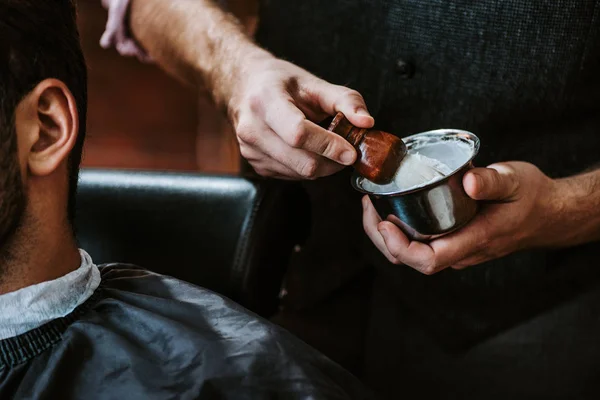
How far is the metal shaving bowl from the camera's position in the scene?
112 centimetres

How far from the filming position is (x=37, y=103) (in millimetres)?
1161

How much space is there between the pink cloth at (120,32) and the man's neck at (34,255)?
0.80 meters

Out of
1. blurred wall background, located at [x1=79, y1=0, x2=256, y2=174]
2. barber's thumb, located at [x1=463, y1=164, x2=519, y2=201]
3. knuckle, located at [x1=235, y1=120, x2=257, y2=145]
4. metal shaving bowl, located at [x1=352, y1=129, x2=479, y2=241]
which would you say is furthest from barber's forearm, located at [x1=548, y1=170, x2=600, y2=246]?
blurred wall background, located at [x1=79, y1=0, x2=256, y2=174]

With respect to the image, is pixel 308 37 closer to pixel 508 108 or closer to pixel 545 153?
pixel 508 108

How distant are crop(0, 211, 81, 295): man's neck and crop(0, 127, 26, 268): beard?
20 millimetres

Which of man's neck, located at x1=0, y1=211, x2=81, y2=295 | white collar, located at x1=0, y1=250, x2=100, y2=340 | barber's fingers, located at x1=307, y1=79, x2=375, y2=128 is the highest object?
barber's fingers, located at x1=307, y1=79, x2=375, y2=128

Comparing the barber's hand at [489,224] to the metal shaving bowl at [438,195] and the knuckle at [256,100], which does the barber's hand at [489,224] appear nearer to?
the metal shaving bowl at [438,195]

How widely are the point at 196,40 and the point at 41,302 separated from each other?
2.56ft

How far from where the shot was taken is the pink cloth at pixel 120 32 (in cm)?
192

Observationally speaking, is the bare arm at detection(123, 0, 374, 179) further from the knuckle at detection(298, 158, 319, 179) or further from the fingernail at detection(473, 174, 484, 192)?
the fingernail at detection(473, 174, 484, 192)

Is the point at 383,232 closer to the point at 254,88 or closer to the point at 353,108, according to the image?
the point at 353,108

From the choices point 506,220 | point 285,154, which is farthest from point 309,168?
point 506,220

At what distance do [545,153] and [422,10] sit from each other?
41 cm

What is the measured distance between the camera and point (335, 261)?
192cm
